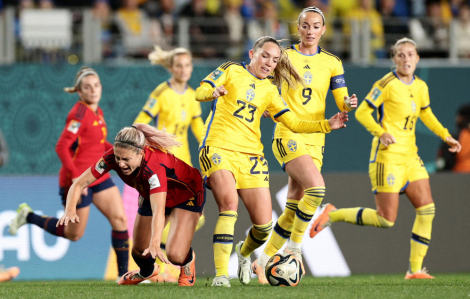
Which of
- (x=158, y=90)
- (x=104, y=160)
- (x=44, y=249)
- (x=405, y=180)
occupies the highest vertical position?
(x=158, y=90)

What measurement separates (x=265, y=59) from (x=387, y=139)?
1783mm

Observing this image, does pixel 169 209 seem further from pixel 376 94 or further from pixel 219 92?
pixel 376 94

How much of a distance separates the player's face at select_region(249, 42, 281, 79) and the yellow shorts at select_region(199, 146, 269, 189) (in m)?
0.72

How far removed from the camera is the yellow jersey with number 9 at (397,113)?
690 cm

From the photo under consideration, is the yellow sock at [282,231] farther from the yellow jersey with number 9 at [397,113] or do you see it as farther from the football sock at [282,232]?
the yellow jersey with number 9 at [397,113]

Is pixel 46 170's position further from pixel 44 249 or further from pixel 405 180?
pixel 405 180

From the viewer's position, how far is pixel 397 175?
6840 millimetres

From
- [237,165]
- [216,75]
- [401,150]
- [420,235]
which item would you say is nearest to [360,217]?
[420,235]

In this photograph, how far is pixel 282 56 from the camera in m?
5.84

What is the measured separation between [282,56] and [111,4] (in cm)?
662

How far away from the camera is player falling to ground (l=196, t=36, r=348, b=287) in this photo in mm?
5254

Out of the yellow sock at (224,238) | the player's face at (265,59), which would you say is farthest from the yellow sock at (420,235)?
the yellow sock at (224,238)

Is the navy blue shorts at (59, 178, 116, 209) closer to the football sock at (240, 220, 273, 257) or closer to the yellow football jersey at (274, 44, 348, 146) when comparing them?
the football sock at (240, 220, 273, 257)

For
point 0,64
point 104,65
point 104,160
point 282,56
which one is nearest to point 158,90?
point 282,56
